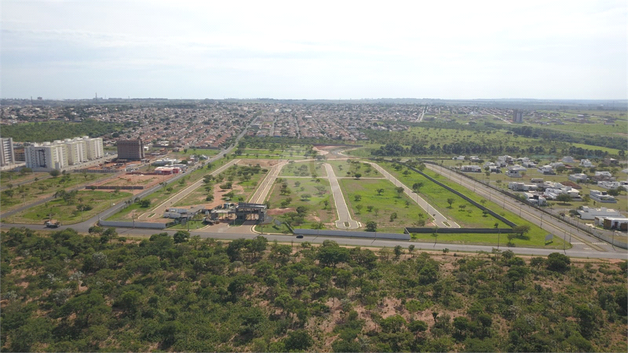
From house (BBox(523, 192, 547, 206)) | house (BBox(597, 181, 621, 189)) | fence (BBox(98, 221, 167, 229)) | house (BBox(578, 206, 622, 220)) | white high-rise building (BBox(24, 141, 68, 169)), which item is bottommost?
fence (BBox(98, 221, 167, 229))

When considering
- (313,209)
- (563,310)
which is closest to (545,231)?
(563,310)

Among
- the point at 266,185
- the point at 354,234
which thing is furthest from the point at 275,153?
the point at 354,234

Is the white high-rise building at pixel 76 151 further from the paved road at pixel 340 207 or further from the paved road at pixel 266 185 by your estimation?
the paved road at pixel 340 207

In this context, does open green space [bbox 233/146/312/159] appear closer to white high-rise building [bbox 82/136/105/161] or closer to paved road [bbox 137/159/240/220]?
paved road [bbox 137/159/240/220]

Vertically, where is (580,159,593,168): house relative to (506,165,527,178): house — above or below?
above

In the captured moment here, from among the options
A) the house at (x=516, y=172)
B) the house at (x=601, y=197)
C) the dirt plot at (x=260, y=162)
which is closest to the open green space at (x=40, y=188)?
the dirt plot at (x=260, y=162)

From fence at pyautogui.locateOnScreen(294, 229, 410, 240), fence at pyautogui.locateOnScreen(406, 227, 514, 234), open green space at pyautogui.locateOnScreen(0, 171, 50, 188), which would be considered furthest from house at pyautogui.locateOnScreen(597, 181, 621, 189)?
open green space at pyautogui.locateOnScreen(0, 171, 50, 188)

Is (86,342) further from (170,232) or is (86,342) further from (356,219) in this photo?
(356,219)
